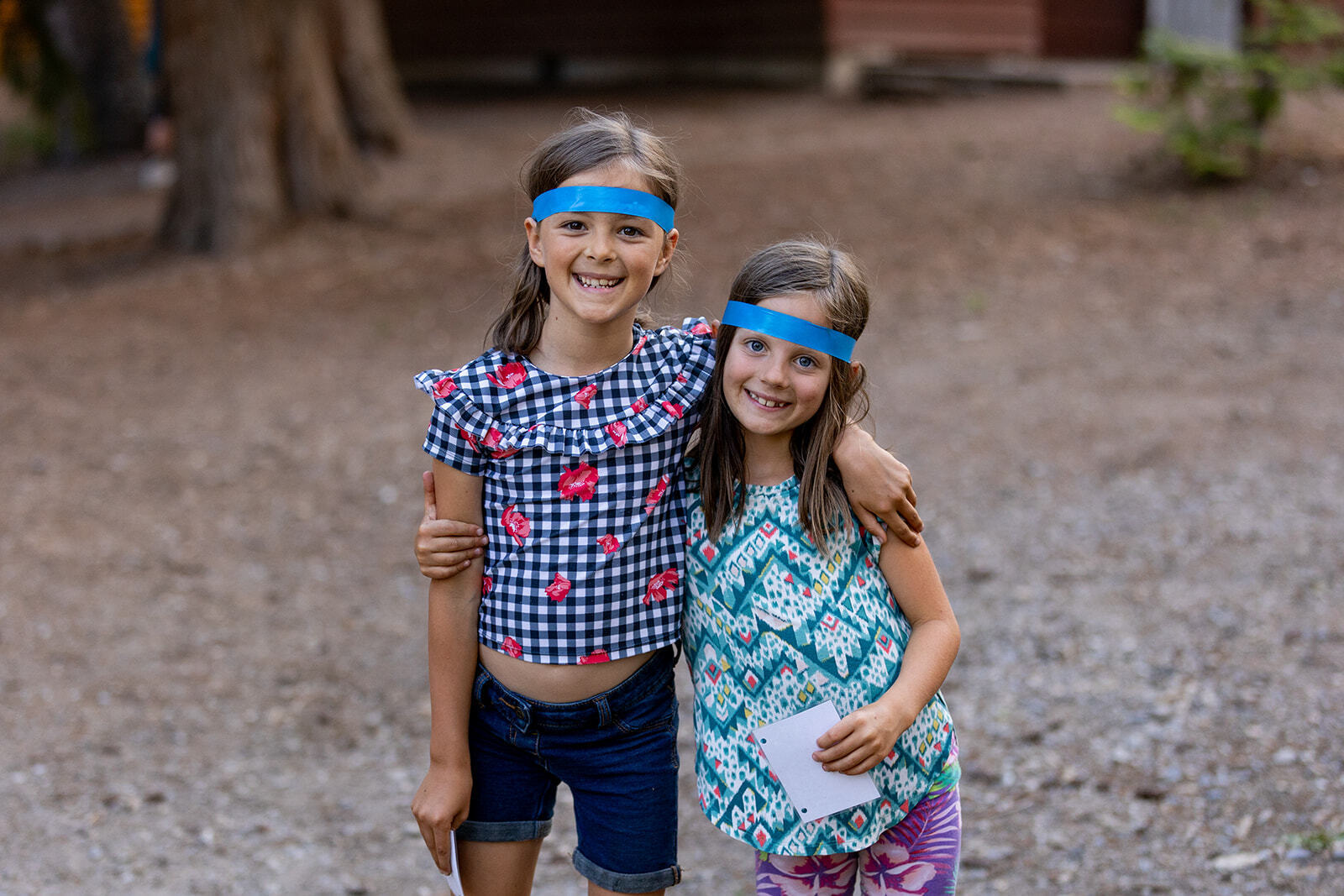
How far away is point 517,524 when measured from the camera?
2.00 meters

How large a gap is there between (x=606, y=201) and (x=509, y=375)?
0.32 m

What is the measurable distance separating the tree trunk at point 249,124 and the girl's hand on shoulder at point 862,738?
7991 millimetres

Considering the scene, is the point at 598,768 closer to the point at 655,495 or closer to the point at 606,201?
the point at 655,495

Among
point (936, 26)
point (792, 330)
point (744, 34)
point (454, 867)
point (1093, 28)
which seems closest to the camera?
point (792, 330)

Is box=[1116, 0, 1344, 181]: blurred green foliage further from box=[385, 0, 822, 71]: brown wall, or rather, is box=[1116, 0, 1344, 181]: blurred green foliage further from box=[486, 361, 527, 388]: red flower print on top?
box=[486, 361, 527, 388]: red flower print on top

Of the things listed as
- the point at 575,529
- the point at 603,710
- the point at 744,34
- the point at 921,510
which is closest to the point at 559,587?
the point at 575,529

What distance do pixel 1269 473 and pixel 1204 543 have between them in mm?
702

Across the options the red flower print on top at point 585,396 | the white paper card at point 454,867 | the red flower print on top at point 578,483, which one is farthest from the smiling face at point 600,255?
the white paper card at point 454,867

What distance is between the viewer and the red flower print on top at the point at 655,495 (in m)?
2.02

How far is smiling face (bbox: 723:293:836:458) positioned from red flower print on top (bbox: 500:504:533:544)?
1.23 ft

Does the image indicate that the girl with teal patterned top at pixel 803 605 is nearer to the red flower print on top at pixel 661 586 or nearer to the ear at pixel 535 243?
the red flower print on top at pixel 661 586

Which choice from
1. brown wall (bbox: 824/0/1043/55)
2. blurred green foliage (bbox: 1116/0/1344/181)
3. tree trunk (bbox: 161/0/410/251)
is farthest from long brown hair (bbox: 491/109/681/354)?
brown wall (bbox: 824/0/1043/55)

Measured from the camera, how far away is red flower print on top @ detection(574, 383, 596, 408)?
2.00 m

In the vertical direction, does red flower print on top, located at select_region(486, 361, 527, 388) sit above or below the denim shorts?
above
